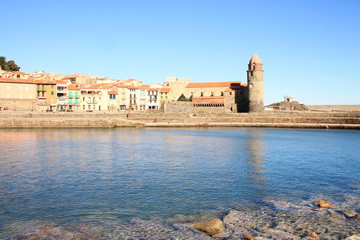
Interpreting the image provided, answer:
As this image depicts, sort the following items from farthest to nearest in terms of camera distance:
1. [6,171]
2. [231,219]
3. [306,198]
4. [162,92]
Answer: [162,92] → [6,171] → [306,198] → [231,219]

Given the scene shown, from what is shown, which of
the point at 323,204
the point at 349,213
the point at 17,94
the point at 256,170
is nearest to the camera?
the point at 349,213

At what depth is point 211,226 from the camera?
32.2 ft

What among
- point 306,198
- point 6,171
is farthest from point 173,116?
point 306,198

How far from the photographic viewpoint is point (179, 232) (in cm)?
970

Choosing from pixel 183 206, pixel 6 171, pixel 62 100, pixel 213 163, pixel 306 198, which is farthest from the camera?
pixel 62 100

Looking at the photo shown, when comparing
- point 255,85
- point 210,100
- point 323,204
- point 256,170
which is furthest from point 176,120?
point 323,204

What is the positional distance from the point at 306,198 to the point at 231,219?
155 inches

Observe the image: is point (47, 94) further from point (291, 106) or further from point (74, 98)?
point (291, 106)

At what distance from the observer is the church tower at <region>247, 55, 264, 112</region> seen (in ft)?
211

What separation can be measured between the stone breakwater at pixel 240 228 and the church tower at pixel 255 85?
177 ft

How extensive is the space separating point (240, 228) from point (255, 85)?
5728 cm

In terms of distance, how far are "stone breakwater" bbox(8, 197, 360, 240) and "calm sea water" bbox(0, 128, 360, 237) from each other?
2.39 ft

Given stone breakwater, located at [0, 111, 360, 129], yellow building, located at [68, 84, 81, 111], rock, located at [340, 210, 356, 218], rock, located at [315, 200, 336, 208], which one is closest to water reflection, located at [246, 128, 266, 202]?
rock, located at [315, 200, 336, 208]

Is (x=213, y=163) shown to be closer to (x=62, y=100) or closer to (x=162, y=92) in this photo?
(x=62, y=100)
